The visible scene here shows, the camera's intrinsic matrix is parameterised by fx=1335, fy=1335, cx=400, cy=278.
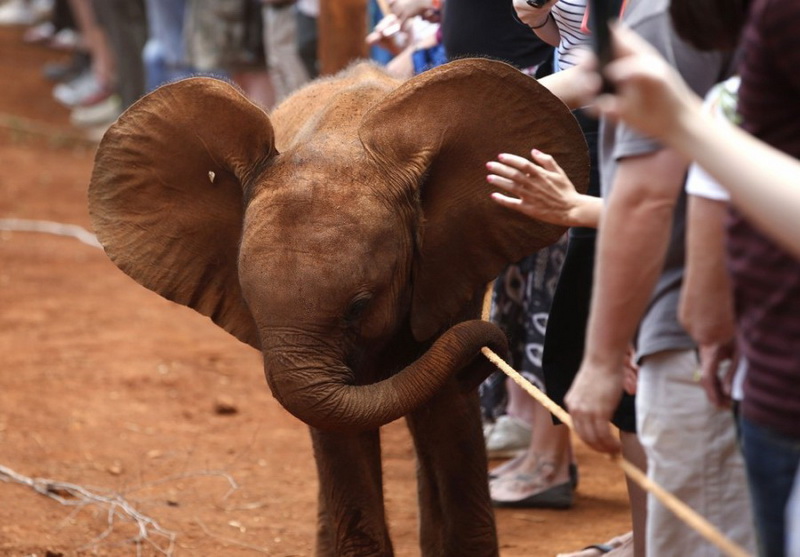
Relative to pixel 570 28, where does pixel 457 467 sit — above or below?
below

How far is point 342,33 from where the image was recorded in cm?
721

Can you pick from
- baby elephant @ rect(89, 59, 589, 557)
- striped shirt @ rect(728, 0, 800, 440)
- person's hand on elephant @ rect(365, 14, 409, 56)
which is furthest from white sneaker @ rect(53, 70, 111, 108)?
striped shirt @ rect(728, 0, 800, 440)

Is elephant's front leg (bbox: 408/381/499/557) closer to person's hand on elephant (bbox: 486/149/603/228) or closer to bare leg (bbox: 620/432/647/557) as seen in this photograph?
bare leg (bbox: 620/432/647/557)

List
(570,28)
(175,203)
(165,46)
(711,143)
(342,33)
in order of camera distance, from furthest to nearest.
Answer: (165,46) < (342,33) < (175,203) < (570,28) < (711,143)

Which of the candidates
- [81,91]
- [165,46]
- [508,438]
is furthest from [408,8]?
[81,91]

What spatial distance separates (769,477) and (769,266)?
0.40 meters

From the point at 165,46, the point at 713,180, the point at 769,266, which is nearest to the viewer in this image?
the point at 769,266

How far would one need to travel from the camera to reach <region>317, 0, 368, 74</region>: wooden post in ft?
23.6

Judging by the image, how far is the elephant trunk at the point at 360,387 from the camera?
3656 millimetres

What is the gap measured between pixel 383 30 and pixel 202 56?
5430 mm

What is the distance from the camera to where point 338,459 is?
4.26 metres

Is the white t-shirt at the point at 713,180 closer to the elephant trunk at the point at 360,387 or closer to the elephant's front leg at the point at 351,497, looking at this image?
the elephant trunk at the point at 360,387

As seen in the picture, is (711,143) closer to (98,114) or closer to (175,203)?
(175,203)

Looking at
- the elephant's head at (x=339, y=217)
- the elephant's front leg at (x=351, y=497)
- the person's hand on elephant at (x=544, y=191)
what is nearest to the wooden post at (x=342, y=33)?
the elephant's head at (x=339, y=217)
